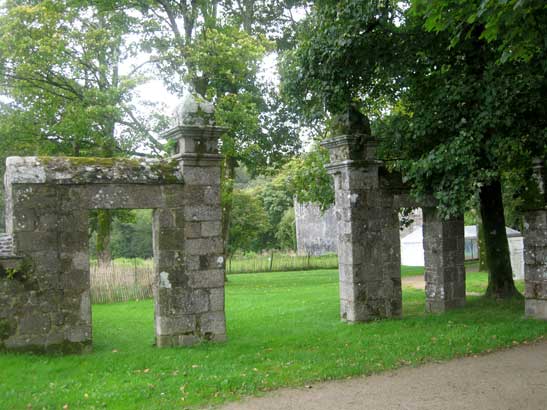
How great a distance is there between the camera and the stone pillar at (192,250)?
8.83 metres

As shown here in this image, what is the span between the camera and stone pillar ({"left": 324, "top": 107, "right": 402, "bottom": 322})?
35.2 ft

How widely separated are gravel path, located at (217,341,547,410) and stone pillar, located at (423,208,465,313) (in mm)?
4118

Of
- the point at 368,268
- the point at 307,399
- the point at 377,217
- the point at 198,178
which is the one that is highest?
the point at 198,178

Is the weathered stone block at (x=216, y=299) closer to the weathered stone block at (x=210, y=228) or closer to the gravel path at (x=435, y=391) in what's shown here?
the weathered stone block at (x=210, y=228)

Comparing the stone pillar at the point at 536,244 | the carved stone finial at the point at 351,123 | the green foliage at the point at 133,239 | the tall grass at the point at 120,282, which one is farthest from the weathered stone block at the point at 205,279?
the green foliage at the point at 133,239

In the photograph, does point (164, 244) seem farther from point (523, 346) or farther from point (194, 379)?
point (523, 346)

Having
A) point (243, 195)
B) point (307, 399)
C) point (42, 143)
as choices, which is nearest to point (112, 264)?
point (42, 143)

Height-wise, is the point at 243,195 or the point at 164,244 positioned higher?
the point at 243,195

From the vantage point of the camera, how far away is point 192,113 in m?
9.10

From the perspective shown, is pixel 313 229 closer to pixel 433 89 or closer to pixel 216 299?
pixel 433 89

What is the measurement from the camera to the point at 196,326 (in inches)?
356

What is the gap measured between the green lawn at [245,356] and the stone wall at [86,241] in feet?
1.58

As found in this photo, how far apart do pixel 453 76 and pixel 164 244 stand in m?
6.45

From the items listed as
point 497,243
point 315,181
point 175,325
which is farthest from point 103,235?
point 497,243
